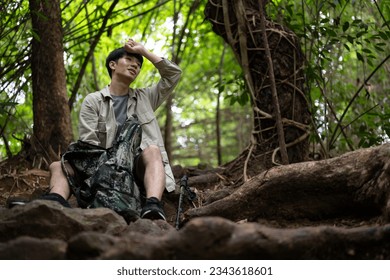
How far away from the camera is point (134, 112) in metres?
4.40

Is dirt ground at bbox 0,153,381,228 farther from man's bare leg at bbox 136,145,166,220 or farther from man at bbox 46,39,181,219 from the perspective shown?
man's bare leg at bbox 136,145,166,220

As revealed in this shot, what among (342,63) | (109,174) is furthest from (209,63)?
(109,174)

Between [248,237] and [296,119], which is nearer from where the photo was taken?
[248,237]

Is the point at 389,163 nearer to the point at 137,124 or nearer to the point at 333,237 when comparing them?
the point at 333,237

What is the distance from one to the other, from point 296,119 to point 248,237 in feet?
10.4

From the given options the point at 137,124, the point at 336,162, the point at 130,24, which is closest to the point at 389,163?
the point at 336,162

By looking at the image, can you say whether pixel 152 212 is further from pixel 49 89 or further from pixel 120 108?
pixel 49 89

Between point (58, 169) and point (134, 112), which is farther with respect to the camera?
point (134, 112)

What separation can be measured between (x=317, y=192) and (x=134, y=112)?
6.04 ft

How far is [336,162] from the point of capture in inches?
120

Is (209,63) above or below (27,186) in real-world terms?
above

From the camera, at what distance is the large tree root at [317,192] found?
2839mm

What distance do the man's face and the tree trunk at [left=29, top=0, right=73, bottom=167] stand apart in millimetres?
1178

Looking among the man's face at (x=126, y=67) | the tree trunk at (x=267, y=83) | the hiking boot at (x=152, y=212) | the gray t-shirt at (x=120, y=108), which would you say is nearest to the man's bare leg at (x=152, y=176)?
the hiking boot at (x=152, y=212)
